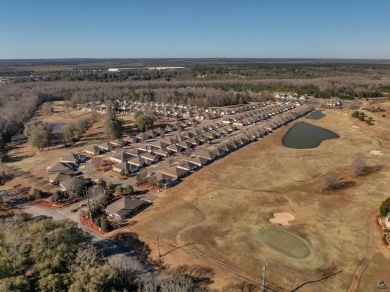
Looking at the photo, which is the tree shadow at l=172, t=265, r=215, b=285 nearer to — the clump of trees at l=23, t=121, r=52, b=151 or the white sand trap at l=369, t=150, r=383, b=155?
the clump of trees at l=23, t=121, r=52, b=151

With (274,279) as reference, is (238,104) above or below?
above

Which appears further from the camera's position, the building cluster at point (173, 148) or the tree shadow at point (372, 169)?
the building cluster at point (173, 148)

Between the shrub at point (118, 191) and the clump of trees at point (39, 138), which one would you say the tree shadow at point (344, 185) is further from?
the clump of trees at point (39, 138)

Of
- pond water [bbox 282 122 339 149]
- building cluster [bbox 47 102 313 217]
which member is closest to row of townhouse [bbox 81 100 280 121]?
building cluster [bbox 47 102 313 217]

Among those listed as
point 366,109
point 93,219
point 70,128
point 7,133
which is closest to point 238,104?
point 366,109

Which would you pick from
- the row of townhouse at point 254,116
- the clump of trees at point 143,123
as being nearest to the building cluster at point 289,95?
the row of townhouse at point 254,116

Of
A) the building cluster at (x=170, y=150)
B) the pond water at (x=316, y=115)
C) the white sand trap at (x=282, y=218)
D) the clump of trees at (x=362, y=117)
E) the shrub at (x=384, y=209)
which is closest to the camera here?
the shrub at (x=384, y=209)

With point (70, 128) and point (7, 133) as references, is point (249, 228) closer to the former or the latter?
point (70, 128)

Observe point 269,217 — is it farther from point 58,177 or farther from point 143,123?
A: point 143,123
